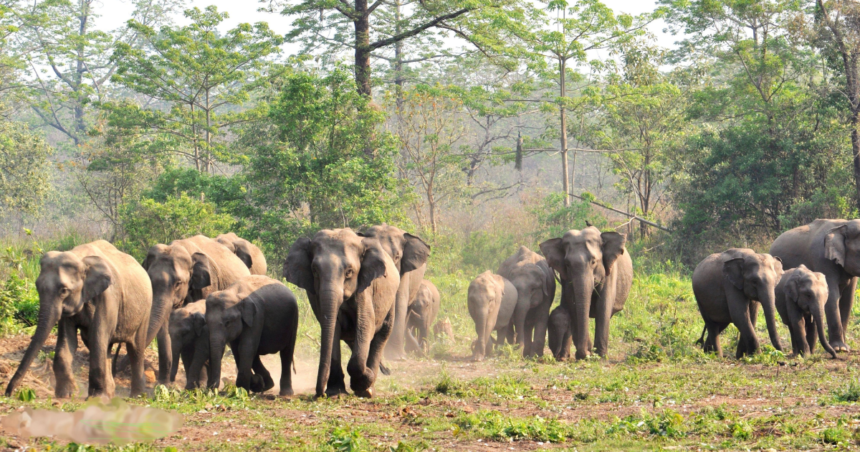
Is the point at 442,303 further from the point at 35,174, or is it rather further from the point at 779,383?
the point at 35,174

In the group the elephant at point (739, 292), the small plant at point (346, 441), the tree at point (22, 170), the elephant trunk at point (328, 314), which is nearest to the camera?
the small plant at point (346, 441)

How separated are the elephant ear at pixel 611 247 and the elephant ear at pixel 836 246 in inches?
135

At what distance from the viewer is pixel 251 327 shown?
31.4 ft

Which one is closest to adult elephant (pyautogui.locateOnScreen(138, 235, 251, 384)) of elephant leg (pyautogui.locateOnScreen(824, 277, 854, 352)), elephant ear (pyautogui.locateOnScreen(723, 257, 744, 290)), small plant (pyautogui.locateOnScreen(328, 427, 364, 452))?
small plant (pyautogui.locateOnScreen(328, 427, 364, 452))

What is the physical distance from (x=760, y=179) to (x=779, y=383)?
1691 centimetres

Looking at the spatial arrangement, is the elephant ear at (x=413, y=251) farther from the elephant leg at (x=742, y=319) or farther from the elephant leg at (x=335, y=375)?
the elephant leg at (x=742, y=319)


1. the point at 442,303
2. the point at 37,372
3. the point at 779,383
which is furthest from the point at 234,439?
the point at 442,303

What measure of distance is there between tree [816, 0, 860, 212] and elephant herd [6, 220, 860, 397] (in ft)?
30.2

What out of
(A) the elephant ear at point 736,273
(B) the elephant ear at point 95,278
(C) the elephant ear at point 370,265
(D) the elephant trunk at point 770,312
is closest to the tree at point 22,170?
(B) the elephant ear at point 95,278

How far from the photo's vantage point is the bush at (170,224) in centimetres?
2022

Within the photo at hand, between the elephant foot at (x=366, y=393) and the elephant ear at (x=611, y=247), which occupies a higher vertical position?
the elephant ear at (x=611, y=247)

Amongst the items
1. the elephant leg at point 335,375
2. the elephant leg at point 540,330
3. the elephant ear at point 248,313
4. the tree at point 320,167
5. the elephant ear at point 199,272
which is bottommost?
the elephant leg at point 540,330

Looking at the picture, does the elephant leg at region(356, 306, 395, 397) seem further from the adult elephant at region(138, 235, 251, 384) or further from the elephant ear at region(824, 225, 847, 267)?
the elephant ear at region(824, 225, 847, 267)

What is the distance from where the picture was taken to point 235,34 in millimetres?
31281
